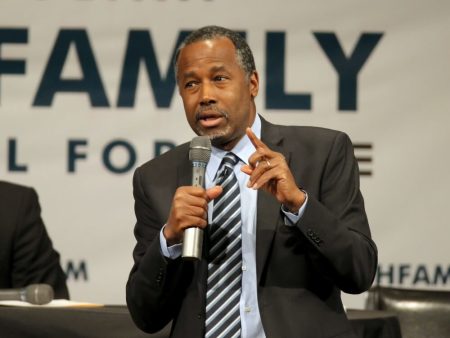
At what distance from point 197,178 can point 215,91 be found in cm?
33

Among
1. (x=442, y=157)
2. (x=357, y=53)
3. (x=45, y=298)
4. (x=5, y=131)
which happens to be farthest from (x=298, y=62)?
(x=45, y=298)

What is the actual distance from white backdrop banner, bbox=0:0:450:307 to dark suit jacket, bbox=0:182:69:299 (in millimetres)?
438

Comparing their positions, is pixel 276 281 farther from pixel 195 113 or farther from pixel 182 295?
pixel 195 113

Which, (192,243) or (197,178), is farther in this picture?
(197,178)

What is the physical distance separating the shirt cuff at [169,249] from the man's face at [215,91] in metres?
0.30

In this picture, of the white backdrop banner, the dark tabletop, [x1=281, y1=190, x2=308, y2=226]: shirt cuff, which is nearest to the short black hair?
[x1=281, y1=190, x2=308, y2=226]: shirt cuff

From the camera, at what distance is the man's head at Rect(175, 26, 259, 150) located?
2.50 m

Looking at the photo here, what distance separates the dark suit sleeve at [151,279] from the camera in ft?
7.88

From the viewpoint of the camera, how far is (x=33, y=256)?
3.92 m

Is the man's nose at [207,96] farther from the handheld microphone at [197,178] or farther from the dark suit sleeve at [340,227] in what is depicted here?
the dark suit sleeve at [340,227]

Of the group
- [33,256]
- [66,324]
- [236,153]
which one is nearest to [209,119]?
[236,153]

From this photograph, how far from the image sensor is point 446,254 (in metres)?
4.35

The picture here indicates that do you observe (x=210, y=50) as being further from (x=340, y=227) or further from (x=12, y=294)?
(x=12, y=294)

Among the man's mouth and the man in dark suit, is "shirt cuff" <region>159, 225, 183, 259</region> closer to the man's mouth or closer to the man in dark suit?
the man in dark suit
